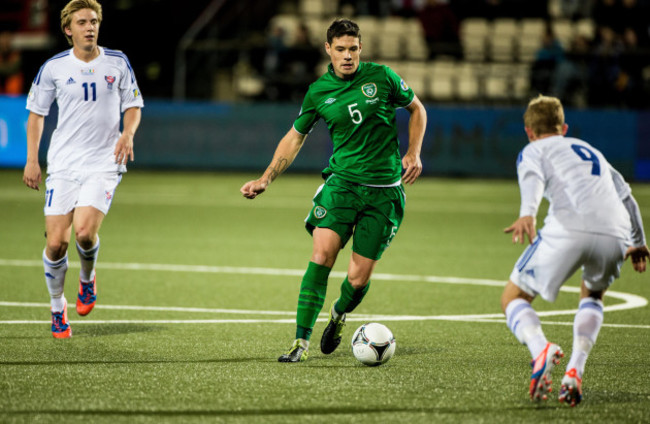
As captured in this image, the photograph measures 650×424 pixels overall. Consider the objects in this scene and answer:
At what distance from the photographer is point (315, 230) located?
6.68 metres

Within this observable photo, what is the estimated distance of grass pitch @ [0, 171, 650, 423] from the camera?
510 cm

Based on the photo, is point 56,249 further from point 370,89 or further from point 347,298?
point 370,89

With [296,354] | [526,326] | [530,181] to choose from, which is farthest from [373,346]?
[530,181]

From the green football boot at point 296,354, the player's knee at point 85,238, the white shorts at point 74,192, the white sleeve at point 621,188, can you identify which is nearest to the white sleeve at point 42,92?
the white shorts at point 74,192

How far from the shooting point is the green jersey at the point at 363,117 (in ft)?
21.9

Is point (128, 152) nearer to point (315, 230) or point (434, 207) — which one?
point (315, 230)

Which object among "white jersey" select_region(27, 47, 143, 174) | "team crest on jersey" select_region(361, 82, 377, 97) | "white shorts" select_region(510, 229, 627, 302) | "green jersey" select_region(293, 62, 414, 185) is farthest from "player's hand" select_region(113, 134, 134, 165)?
"white shorts" select_region(510, 229, 627, 302)

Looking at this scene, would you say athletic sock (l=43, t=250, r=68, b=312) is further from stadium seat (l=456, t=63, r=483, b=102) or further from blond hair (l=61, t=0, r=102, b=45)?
stadium seat (l=456, t=63, r=483, b=102)

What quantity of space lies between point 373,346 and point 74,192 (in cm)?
257

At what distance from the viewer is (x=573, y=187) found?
5.25 metres

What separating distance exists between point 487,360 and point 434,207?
11.2 meters

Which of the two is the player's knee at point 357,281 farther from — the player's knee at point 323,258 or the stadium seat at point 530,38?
the stadium seat at point 530,38

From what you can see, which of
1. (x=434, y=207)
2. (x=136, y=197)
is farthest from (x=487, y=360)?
(x=136, y=197)

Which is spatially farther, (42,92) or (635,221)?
(42,92)
